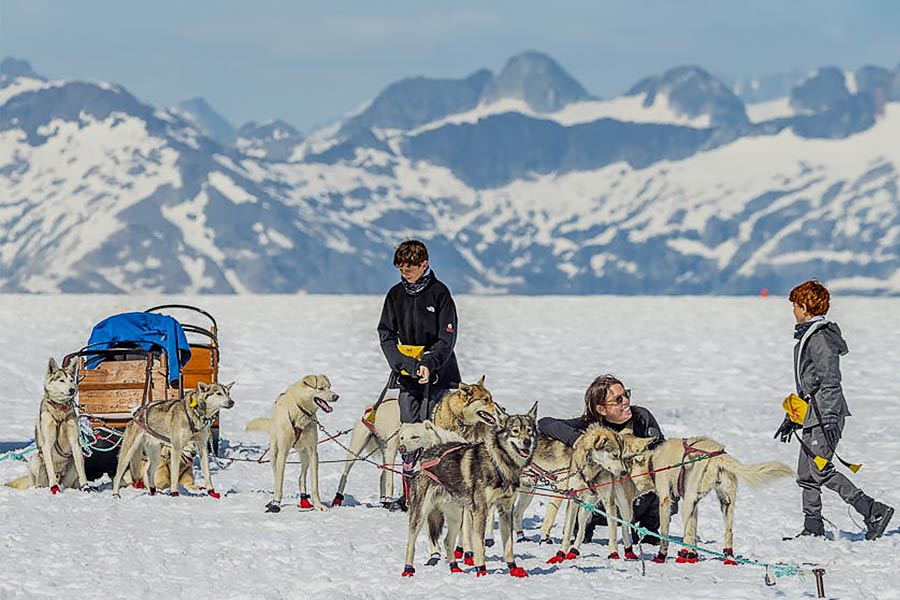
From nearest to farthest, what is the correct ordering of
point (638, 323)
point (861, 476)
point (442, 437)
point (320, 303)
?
point (442, 437)
point (861, 476)
point (638, 323)
point (320, 303)

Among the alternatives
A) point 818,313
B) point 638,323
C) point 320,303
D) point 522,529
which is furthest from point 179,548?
point 320,303

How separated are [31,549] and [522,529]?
3590 mm

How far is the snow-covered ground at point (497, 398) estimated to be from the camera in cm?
769

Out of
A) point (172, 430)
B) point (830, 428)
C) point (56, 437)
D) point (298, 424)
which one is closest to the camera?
point (830, 428)

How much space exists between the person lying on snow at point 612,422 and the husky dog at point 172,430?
3.15m

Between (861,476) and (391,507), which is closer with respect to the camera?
(391,507)

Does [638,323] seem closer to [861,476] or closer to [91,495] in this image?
[861,476]

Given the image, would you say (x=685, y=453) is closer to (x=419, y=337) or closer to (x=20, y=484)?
(x=419, y=337)

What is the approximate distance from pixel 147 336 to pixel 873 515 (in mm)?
6935

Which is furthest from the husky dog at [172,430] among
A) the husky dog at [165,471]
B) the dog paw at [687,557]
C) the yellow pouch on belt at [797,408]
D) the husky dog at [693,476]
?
the yellow pouch on belt at [797,408]

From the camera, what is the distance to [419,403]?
9828 mm

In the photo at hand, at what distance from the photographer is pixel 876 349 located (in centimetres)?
2325

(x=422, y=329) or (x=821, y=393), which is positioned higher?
(x=422, y=329)

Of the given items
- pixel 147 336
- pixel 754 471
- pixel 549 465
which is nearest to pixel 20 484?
pixel 147 336
